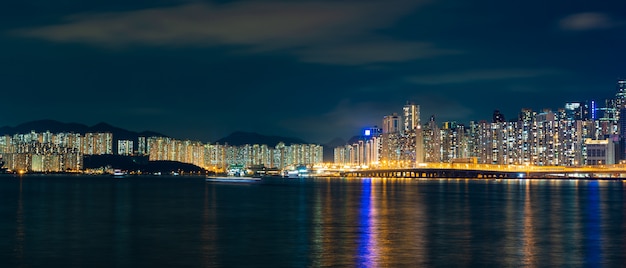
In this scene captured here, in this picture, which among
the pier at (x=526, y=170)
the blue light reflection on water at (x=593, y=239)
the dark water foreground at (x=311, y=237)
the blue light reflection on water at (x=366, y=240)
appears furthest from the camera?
the pier at (x=526, y=170)

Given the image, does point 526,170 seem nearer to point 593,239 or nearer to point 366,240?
point 593,239

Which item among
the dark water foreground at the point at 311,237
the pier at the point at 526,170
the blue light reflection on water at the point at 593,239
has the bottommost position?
A: the blue light reflection on water at the point at 593,239

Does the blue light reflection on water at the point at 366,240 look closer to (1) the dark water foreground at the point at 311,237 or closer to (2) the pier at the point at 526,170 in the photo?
(1) the dark water foreground at the point at 311,237

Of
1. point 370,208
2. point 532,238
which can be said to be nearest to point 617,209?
point 370,208

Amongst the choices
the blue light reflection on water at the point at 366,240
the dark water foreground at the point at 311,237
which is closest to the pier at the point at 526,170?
the dark water foreground at the point at 311,237

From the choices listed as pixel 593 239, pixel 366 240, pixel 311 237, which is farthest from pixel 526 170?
pixel 366 240

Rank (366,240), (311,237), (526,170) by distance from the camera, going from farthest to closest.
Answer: (526,170), (311,237), (366,240)

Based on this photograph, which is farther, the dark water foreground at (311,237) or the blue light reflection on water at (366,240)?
the dark water foreground at (311,237)

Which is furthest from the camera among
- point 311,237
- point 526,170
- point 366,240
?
point 526,170

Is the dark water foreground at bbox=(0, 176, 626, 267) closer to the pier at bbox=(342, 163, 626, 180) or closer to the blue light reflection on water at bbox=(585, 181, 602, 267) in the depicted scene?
the blue light reflection on water at bbox=(585, 181, 602, 267)

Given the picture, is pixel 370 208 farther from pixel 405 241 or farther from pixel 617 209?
pixel 405 241

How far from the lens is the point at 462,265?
1045 inches

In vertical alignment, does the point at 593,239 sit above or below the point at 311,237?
below

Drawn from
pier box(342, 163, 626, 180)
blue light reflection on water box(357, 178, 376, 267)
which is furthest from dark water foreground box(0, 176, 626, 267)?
pier box(342, 163, 626, 180)
